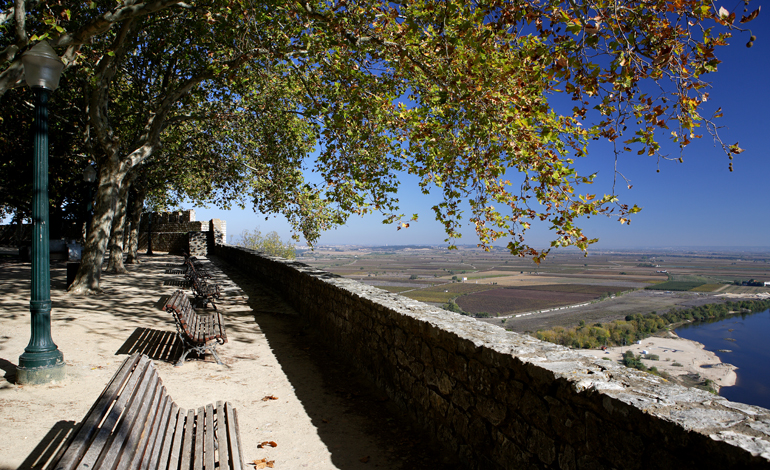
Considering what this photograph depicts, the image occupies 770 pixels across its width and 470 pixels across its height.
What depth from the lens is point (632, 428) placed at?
1710mm

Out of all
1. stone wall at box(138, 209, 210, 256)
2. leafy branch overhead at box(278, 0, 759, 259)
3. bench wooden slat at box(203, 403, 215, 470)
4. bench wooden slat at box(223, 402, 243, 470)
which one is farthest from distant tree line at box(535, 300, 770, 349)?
stone wall at box(138, 209, 210, 256)

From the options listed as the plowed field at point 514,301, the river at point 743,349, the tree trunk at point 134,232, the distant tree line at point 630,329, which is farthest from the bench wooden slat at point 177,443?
the plowed field at point 514,301

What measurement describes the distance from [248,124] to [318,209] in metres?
3.51

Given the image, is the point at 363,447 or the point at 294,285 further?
the point at 294,285

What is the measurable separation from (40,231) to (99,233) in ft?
20.8

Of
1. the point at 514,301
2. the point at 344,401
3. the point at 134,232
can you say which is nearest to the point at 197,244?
the point at 134,232

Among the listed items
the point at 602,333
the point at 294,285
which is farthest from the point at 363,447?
the point at 602,333

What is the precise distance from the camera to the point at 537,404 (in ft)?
7.32

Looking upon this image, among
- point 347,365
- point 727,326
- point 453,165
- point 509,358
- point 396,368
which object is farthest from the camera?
point 727,326

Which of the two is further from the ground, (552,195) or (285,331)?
(552,195)

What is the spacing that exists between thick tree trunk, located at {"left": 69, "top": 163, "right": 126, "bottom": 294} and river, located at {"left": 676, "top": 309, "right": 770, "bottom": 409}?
16.2m

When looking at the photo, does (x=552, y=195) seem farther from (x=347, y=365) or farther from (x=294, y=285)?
(x=294, y=285)

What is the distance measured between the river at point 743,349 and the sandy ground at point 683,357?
1.18 ft

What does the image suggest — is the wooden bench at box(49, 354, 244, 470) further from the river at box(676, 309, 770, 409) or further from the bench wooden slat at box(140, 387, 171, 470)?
the river at box(676, 309, 770, 409)
